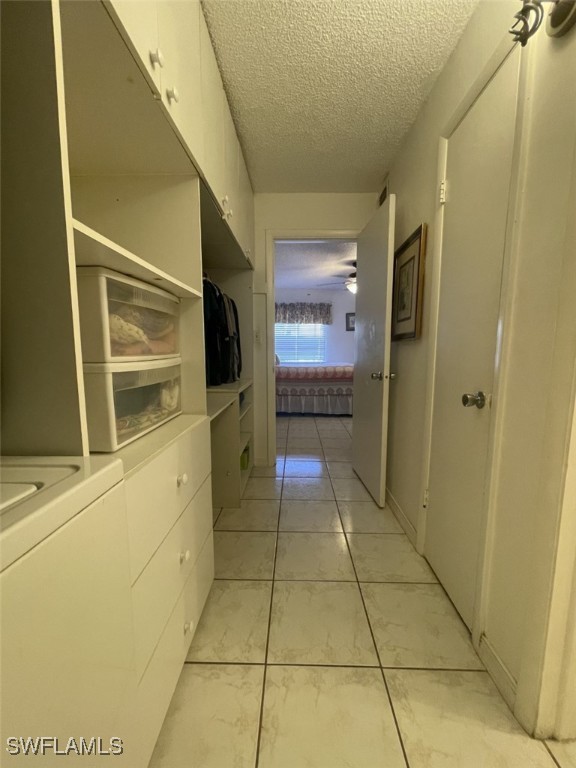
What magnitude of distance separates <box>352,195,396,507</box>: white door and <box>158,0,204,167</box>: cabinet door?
1.17 metres

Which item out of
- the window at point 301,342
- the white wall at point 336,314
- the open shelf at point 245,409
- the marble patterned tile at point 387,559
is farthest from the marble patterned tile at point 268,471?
the white wall at point 336,314

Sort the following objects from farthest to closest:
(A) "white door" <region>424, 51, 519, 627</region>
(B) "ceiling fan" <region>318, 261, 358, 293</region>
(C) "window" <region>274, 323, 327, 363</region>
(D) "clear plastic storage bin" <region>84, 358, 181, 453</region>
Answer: (C) "window" <region>274, 323, 327, 363</region>, (B) "ceiling fan" <region>318, 261, 358, 293</region>, (A) "white door" <region>424, 51, 519, 627</region>, (D) "clear plastic storage bin" <region>84, 358, 181, 453</region>

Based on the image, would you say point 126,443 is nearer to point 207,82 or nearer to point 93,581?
point 93,581

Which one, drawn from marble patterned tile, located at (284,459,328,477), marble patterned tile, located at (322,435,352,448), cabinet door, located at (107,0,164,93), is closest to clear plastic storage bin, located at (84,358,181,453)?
cabinet door, located at (107,0,164,93)

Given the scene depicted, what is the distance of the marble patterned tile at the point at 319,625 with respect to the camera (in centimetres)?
112

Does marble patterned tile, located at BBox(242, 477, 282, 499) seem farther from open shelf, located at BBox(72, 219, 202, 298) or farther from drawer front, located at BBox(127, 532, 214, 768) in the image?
open shelf, located at BBox(72, 219, 202, 298)

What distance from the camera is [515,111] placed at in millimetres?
979

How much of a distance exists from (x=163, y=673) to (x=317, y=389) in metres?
4.02

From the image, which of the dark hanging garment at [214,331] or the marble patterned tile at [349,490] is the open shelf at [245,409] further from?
the marble patterned tile at [349,490]

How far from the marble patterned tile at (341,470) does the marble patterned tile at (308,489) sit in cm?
14

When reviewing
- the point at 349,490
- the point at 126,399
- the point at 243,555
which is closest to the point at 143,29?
the point at 126,399

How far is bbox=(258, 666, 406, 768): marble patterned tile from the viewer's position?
0.84 metres

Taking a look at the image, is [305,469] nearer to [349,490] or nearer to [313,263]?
[349,490]

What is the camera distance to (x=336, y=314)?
7.11 meters
